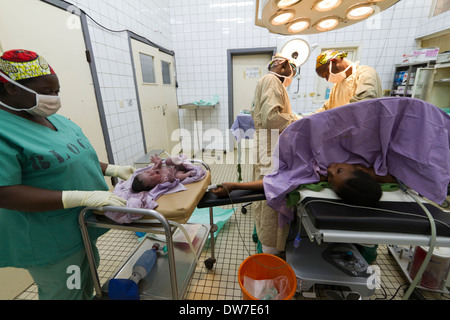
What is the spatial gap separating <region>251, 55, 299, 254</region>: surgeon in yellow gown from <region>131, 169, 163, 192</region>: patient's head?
819mm

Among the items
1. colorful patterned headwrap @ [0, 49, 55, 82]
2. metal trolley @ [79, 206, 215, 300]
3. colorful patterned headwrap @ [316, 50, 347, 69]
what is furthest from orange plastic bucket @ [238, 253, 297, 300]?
colorful patterned headwrap @ [316, 50, 347, 69]

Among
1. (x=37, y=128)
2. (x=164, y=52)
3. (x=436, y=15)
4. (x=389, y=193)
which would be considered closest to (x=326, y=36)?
(x=436, y=15)

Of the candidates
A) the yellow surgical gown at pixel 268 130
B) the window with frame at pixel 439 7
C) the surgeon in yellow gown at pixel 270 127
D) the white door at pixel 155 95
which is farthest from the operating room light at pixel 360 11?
the window with frame at pixel 439 7

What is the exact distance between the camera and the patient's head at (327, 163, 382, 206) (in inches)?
35.4

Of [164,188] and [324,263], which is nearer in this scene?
[164,188]

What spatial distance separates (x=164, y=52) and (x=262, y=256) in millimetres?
3793

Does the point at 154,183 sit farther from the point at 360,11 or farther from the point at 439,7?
the point at 439,7

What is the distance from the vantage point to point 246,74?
4230 millimetres

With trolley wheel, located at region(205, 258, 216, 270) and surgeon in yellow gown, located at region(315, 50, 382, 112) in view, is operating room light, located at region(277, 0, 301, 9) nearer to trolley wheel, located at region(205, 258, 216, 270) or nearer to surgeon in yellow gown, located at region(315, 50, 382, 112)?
surgeon in yellow gown, located at region(315, 50, 382, 112)

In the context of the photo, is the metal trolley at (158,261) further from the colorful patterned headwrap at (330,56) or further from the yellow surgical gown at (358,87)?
the colorful patterned headwrap at (330,56)

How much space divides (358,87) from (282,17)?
0.83 meters

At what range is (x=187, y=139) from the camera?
4.63 meters

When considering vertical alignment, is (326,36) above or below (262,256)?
above
